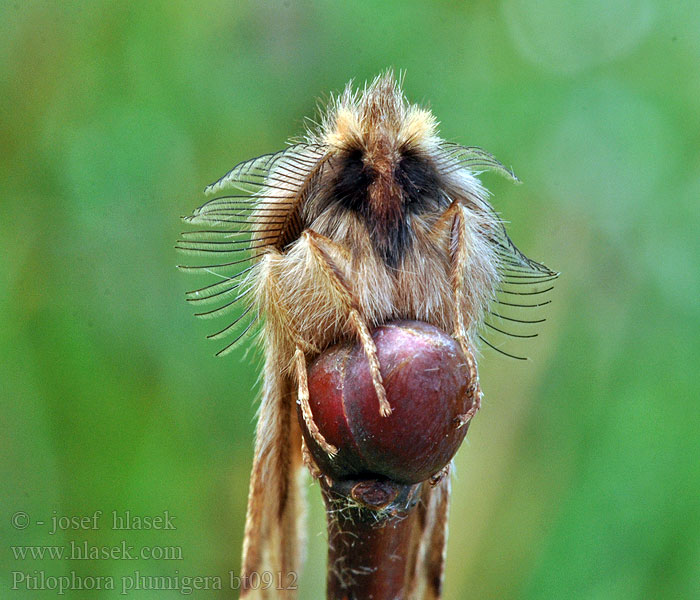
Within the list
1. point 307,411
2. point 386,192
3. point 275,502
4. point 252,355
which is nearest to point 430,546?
point 275,502

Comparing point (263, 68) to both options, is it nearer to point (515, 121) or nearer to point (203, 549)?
point (515, 121)

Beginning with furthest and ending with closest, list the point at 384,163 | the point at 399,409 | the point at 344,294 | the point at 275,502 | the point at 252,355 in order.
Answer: the point at 252,355, the point at 275,502, the point at 384,163, the point at 344,294, the point at 399,409

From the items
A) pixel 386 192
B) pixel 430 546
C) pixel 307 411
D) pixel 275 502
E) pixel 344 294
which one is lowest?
pixel 430 546

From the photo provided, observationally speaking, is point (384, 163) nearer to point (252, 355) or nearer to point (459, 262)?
point (459, 262)

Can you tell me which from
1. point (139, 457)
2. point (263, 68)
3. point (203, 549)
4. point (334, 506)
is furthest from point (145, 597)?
point (263, 68)

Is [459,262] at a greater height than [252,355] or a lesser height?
greater

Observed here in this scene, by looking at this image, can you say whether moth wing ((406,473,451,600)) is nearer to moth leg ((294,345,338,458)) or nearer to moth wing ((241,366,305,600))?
moth wing ((241,366,305,600))

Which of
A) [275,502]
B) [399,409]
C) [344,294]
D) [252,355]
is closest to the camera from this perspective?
[399,409]
